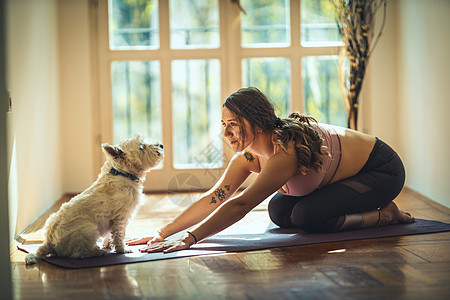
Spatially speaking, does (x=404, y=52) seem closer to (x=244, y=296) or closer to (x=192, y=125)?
(x=192, y=125)

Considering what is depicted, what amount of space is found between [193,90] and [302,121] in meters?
2.40

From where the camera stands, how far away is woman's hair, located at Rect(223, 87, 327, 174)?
9.44 ft

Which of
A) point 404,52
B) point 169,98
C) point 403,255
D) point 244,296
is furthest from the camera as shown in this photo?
point 169,98

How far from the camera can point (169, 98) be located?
5316mm

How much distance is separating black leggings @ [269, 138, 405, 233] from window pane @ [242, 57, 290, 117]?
2.15 meters

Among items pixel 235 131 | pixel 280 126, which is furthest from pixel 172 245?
pixel 280 126

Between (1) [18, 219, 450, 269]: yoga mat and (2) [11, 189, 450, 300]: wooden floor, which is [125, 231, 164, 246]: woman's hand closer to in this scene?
(1) [18, 219, 450, 269]: yoga mat

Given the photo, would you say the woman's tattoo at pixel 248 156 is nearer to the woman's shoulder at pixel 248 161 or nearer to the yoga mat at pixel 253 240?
the woman's shoulder at pixel 248 161

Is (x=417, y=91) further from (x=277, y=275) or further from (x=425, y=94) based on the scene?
(x=277, y=275)

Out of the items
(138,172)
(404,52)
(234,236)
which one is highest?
(404,52)

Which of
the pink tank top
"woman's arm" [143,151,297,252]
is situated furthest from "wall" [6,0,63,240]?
the pink tank top

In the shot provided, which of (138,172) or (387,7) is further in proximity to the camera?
(387,7)

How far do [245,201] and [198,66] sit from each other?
2.77 meters

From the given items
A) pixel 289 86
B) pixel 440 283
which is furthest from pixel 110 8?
pixel 440 283
